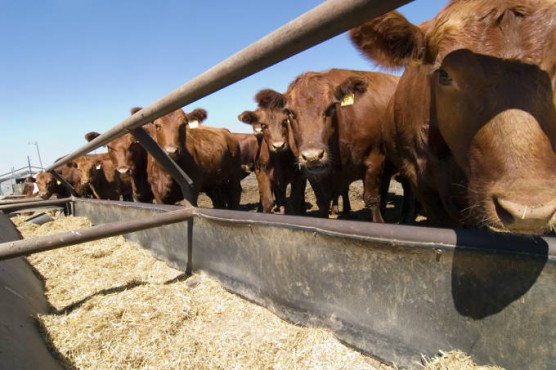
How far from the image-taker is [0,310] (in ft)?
4.86

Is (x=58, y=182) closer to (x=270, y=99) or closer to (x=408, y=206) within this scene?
(x=270, y=99)

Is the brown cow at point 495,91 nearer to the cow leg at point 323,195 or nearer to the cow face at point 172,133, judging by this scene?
the cow leg at point 323,195

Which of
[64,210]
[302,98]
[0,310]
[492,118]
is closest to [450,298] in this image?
[492,118]

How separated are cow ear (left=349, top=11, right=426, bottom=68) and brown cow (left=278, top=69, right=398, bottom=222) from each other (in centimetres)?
174

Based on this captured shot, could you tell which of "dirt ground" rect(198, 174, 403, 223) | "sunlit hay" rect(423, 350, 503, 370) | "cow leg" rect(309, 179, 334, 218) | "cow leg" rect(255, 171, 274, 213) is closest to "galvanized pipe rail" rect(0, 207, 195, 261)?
"sunlit hay" rect(423, 350, 503, 370)

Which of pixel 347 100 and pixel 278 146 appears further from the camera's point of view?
pixel 278 146

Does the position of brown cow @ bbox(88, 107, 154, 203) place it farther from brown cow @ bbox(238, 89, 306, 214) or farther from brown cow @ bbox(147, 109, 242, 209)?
brown cow @ bbox(238, 89, 306, 214)

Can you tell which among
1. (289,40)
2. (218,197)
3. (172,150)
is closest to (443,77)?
(289,40)

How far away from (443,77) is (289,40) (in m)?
0.94

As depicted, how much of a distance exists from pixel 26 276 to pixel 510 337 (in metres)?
2.86

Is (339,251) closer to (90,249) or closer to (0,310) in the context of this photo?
(0,310)

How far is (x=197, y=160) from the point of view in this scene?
6.42m

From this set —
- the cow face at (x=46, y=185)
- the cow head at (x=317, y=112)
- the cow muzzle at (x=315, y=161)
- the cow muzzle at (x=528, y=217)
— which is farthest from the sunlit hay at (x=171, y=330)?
the cow face at (x=46, y=185)

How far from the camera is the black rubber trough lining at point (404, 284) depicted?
1.11 m
